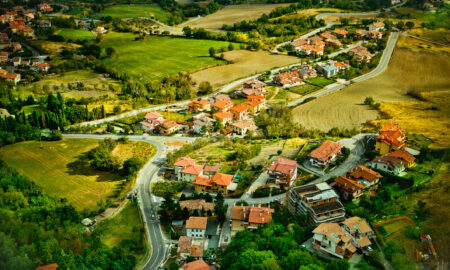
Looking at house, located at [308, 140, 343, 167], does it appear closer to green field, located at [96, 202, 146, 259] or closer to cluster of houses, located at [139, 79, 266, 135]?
cluster of houses, located at [139, 79, 266, 135]

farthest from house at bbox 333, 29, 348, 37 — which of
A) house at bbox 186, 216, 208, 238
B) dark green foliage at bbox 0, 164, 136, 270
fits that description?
dark green foliage at bbox 0, 164, 136, 270

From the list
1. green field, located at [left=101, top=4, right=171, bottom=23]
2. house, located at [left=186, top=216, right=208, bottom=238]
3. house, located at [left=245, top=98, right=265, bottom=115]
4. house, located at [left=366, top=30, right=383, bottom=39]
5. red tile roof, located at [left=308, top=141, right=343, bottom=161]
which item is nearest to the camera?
house, located at [left=186, top=216, right=208, bottom=238]

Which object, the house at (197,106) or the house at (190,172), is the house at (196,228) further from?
the house at (197,106)

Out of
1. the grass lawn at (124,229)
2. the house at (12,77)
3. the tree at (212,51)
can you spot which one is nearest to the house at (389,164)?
the grass lawn at (124,229)

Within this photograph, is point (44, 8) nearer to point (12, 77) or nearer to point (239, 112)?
point (12, 77)

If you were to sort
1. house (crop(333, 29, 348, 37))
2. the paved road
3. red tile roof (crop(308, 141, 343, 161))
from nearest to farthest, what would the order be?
the paved road → red tile roof (crop(308, 141, 343, 161)) → house (crop(333, 29, 348, 37))

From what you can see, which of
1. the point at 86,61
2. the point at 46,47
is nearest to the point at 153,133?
the point at 86,61

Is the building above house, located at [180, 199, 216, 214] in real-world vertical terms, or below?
above
